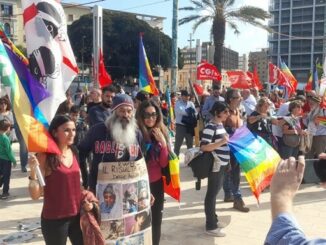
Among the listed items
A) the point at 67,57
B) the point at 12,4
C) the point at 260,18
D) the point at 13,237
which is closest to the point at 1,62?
the point at 67,57

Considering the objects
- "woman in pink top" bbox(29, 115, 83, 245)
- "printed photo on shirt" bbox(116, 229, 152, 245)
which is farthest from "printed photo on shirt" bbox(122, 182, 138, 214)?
"woman in pink top" bbox(29, 115, 83, 245)

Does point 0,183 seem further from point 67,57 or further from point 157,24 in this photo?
point 157,24

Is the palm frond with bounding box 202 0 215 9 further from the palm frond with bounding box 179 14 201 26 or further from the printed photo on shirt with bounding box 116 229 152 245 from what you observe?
the printed photo on shirt with bounding box 116 229 152 245

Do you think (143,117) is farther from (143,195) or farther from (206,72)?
(206,72)

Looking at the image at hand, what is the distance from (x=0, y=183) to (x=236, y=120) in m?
3.98

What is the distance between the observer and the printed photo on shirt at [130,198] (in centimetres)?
346

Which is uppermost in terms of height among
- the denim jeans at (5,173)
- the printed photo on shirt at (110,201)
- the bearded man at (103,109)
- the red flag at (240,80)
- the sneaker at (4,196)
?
the red flag at (240,80)

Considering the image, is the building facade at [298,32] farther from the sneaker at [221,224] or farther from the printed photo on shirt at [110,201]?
the printed photo on shirt at [110,201]

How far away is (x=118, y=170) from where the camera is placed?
11.4 ft

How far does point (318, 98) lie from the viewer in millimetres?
8016

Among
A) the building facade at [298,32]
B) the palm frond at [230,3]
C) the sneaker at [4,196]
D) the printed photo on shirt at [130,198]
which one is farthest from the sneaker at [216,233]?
the building facade at [298,32]

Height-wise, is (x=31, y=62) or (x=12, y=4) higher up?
(x=12, y=4)

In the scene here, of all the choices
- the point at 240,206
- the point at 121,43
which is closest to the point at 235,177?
the point at 240,206

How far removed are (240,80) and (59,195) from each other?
12.0 meters
